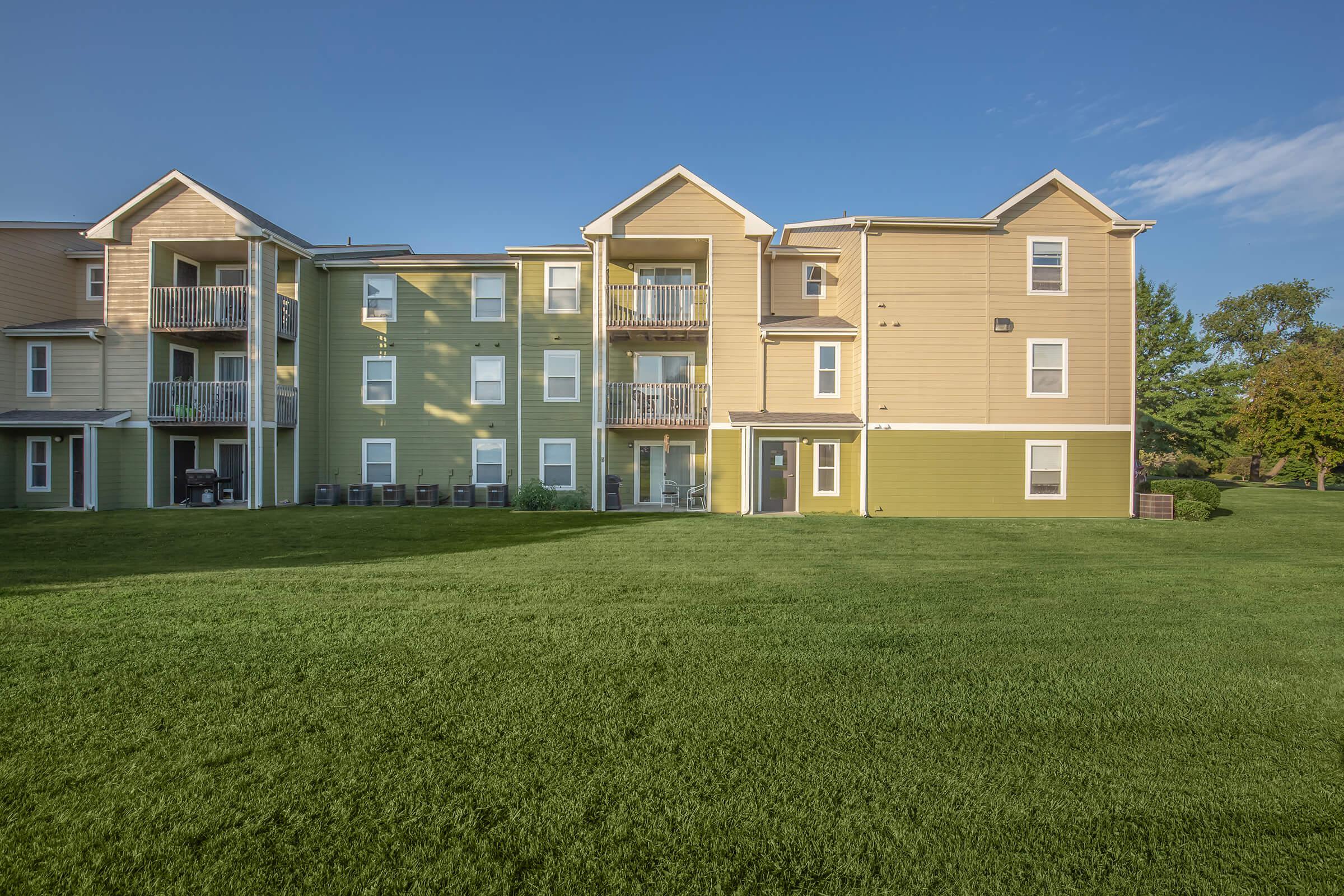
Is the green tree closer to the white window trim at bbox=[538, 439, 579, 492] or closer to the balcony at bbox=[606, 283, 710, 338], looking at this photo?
the balcony at bbox=[606, 283, 710, 338]

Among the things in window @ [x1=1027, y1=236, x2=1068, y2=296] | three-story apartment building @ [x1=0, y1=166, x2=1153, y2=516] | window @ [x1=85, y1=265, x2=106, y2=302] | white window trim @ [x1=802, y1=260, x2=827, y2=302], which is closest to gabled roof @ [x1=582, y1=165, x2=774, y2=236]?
three-story apartment building @ [x1=0, y1=166, x2=1153, y2=516]

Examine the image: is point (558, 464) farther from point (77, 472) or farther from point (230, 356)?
point (77, 472)

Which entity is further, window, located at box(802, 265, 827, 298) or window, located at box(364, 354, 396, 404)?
window, located at box(364, 354, 396, 404)

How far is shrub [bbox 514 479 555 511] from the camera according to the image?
744 inches

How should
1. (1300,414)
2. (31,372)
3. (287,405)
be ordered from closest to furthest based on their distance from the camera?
(31,372) < (287,405) < (1300,414)

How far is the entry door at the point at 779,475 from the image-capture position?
1909 cm

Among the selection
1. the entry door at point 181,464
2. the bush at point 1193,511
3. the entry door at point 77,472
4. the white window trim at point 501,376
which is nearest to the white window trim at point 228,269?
the entry door at point 181,464

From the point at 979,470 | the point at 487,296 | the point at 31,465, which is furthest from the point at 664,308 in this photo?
the point at 31,465

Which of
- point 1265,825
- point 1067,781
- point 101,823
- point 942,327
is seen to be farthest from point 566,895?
point 942,327

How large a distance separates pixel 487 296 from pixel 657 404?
700 centimetres

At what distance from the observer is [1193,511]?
17.7m

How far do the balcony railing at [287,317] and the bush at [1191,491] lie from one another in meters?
26.8

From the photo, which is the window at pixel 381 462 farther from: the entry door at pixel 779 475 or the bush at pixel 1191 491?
the bush at pixel 1191 491

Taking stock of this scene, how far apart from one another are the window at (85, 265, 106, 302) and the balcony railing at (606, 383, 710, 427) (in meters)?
17.3
